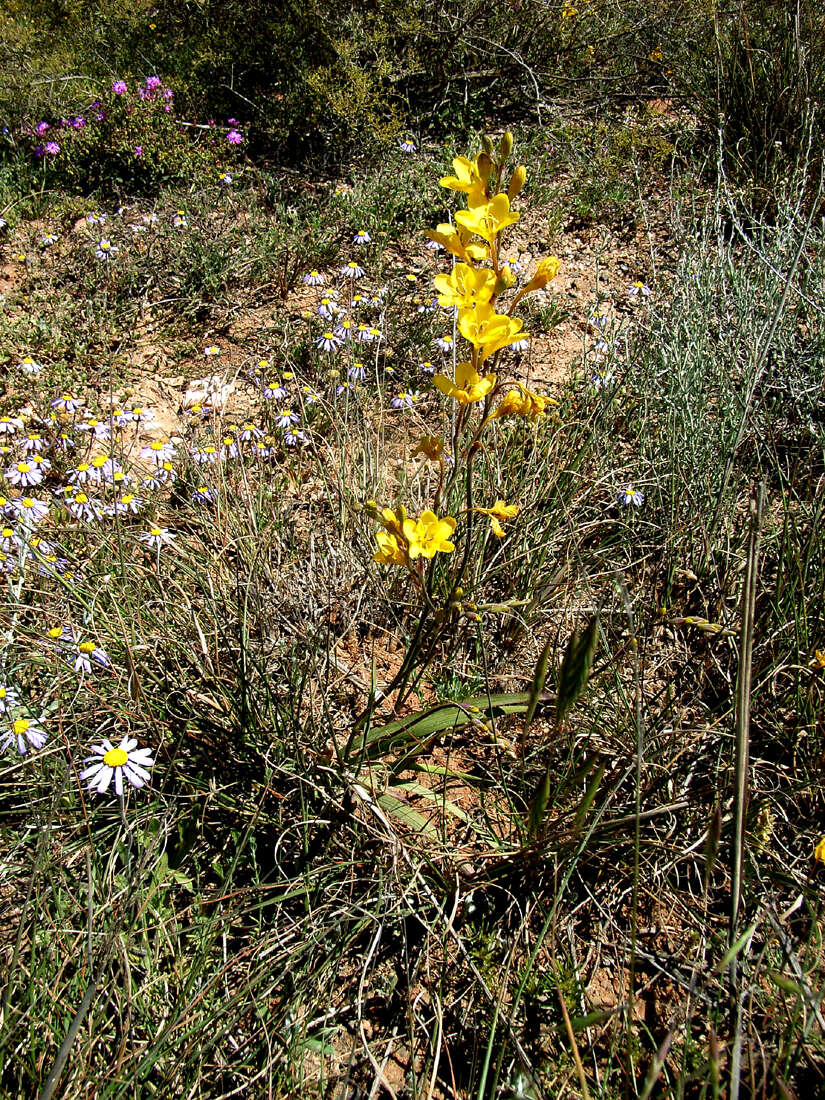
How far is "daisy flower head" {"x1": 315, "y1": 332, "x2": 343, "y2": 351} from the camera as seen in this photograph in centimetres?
307

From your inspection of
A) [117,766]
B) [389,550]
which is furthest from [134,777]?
[389,550]

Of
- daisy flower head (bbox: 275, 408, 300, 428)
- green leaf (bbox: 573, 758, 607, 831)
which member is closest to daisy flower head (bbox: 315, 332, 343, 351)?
daisy flower head (bbox: 275, 408, 300, 428)

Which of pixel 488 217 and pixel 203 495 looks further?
pixel 203 495

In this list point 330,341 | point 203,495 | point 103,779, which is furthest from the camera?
point 330,341

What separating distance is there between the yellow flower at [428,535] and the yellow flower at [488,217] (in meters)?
0.56

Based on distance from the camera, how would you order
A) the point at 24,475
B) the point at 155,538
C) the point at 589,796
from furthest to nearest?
the point at 24,475 → the point at 155,538 → the point at 589,796

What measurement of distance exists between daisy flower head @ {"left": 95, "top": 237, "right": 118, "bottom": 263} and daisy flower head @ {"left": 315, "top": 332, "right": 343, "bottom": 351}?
1.45 m

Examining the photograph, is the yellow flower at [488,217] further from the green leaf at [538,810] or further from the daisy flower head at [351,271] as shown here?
the daisy flower head at [351,271]

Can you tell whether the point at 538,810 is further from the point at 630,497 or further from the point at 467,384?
the point at 630,497

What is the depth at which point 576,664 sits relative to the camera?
105 cm

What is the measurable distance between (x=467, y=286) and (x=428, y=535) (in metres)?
0.52

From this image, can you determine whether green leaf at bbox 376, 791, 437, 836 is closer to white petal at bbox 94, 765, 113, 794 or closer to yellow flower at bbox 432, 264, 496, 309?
white petal at bbox 94, 765, 113, 794

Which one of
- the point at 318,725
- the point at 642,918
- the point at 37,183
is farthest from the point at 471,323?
the point at 37,183

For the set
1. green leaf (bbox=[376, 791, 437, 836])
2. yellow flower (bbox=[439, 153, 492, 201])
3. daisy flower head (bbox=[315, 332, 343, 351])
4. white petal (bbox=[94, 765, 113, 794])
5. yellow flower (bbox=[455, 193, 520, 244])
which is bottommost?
green leaf (bbox=[376, 791, 437, 836])
